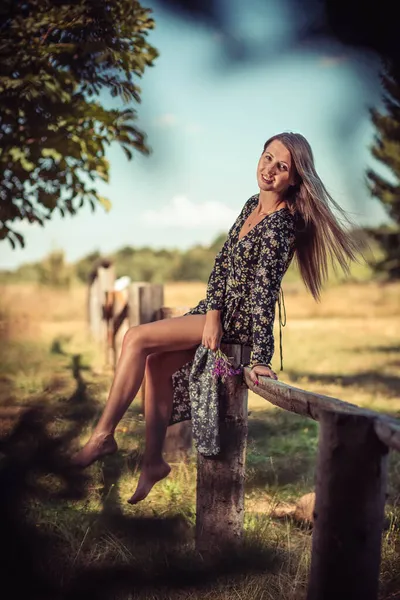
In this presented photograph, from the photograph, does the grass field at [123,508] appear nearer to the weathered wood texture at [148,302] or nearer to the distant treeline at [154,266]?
the weathered wood texture at [148,302]

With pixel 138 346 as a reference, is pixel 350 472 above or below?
below

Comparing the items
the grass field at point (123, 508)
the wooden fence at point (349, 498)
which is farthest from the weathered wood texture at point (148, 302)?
the wooden fence at point (349, 498)

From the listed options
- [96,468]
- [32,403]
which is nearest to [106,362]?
[32,403]

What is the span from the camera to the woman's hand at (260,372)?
276 cm

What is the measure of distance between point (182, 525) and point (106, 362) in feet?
14.4

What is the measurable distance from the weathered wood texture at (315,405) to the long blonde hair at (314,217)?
1.87 ft

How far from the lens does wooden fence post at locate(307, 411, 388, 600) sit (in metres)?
1.94

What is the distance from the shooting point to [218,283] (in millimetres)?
3002

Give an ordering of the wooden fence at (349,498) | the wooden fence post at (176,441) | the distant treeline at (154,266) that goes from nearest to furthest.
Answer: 1. the wooden fence at (349,498)
2. the wooden fence post at (176,441)
3. the distant treeline at (154,266)

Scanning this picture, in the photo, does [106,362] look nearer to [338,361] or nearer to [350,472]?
[338,361]

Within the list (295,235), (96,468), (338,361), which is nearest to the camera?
(295,235)

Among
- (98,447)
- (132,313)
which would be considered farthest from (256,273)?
(132,313)

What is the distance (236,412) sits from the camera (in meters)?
3.08

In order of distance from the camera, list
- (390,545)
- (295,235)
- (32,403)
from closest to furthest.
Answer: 1. (295,235)
2. (390,545)
3. (32,403)
